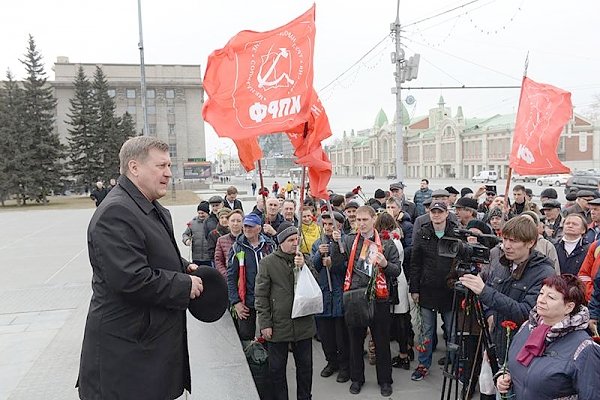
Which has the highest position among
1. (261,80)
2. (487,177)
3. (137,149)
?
(261,80)

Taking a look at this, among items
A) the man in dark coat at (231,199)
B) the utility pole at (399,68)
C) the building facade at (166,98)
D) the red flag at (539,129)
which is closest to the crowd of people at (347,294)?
the red flag at (539,129)

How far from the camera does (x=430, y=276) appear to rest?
500cm

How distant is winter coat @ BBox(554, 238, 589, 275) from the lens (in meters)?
4.83

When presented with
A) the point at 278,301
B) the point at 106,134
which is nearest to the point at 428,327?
the point at 278,301

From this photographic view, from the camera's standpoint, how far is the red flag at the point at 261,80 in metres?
4.30

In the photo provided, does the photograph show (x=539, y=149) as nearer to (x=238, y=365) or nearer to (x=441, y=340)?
(x=441, y=340)

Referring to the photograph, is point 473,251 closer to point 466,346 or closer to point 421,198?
point 466,346

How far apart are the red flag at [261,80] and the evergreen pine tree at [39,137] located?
38722mm

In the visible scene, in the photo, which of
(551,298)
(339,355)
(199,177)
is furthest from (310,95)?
(199,177)

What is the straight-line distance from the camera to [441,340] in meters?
6.23

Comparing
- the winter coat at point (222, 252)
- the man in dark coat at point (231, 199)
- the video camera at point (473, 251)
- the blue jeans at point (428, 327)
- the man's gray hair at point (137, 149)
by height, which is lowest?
the blue jeans at point (428, 327)

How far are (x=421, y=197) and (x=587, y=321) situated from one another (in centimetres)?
879

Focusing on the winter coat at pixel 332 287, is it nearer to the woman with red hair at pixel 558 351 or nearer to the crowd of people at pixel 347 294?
the crowd of people at pixel 347 294

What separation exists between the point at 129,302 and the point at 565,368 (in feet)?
7.95
